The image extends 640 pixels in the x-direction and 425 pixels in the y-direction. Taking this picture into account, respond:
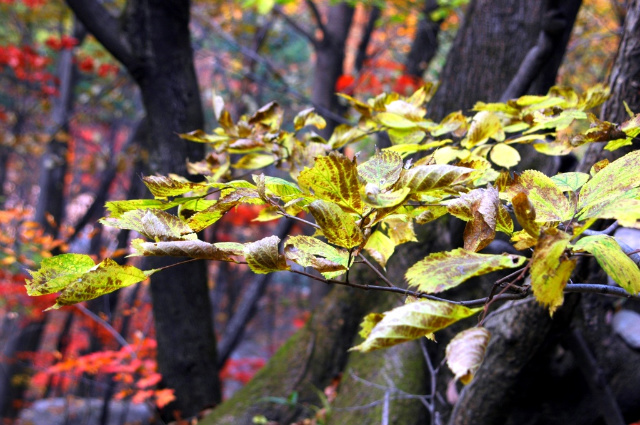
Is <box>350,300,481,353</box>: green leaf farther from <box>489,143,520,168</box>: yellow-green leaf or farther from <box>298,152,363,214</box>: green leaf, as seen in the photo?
<box>489,143,520,168</box>: yellow-green leaf

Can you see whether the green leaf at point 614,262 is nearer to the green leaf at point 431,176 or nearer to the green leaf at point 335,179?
the green leaf at point 431,176

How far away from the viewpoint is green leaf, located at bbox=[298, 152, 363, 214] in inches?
23.1

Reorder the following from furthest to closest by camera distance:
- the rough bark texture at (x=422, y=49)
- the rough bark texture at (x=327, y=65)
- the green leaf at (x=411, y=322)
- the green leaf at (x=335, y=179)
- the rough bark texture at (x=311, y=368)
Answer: the rough bark texture at (x=422, y=49)
the rough bark texture at (x=327, y=65)
the rough bark texture at (x=311, y=368)
the green leaf at (x=335, y=179)
the green leaf at (x=411, y=322)

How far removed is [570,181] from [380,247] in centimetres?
32

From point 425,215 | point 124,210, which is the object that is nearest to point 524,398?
point 425,215

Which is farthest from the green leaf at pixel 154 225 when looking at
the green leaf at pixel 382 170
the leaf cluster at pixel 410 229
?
the green leaf at pixel 382 170

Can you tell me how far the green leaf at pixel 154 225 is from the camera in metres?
0.63

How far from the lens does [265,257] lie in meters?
Answer: 0.61

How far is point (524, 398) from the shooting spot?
6.25 feet

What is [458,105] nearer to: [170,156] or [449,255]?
[170,156]

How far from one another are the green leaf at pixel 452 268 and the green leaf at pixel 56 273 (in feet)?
1.37

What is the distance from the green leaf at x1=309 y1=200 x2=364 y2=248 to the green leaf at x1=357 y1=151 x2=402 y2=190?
0.21 feet

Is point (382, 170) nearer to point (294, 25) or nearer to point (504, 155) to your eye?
point (504, 155)

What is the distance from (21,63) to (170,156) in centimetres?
519
